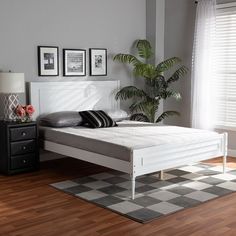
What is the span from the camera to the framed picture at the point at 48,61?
17.6 ft

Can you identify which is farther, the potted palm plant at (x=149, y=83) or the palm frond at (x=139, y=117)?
the palm frond at (x=139, y=117)

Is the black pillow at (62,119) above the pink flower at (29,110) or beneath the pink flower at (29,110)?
beneath

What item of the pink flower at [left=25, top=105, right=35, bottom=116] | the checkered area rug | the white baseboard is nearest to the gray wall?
the pink flower at [left=25, top=105, right=35, bottom=116]

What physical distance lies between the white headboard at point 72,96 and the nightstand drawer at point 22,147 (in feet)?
1.80

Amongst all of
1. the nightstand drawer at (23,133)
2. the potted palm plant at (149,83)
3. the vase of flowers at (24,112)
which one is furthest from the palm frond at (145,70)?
the nightstand drawer at (23,133)

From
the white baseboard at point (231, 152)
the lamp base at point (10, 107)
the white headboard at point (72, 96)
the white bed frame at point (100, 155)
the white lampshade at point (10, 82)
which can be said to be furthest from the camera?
the white baseboard at point (231, 152)

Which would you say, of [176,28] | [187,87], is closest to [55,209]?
[187,87]

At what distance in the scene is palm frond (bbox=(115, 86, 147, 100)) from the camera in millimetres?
6160

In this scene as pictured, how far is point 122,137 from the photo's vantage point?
14.4 ft

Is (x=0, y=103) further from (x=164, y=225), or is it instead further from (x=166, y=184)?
(x=164, y=225)

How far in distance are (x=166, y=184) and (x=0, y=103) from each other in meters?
2.32

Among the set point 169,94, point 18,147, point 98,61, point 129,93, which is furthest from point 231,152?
point 18,147

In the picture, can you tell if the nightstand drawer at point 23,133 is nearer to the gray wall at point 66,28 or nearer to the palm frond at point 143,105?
the gray wall at point 66,28

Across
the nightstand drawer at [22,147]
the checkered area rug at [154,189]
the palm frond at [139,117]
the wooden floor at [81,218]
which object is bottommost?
the wooden floor at [81,218]
